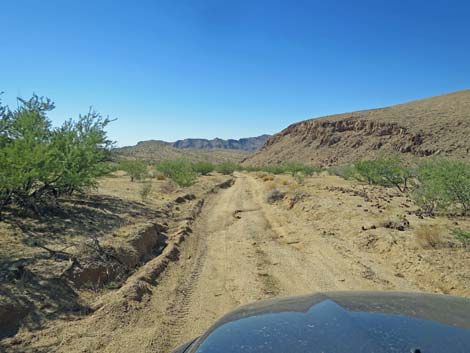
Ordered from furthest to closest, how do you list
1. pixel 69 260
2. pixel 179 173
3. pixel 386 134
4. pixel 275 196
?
pixel 386 134, pixel 179 173, pixel 275 196, pixel 69 260

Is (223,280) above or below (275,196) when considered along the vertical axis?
below

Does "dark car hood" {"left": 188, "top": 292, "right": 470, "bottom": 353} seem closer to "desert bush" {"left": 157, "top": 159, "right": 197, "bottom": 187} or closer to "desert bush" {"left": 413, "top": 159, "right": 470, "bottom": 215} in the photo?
"desert bush" {"left": 413, "top": 159, "right": 470, "bottom": 215}

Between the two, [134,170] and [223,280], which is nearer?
[223,280]

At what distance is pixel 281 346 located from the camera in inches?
94.0

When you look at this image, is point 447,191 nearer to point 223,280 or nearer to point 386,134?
point 223,280

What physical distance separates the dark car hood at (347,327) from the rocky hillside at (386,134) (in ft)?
172

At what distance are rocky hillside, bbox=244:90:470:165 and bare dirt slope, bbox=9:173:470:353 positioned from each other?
4442cm

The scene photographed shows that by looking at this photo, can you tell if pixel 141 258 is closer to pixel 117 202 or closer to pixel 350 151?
pixel 117 202

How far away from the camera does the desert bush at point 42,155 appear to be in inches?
385

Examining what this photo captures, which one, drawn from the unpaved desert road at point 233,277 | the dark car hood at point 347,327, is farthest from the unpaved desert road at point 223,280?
the dark car hood at point 347,327

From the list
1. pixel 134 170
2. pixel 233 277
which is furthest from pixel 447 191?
pixel 134 170

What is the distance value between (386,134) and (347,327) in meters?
76.0

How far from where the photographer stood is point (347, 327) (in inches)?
103

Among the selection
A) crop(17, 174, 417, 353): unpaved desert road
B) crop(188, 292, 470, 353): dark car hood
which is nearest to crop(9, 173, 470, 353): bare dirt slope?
crop(17, 174, 417, 353): unpaved desert road
